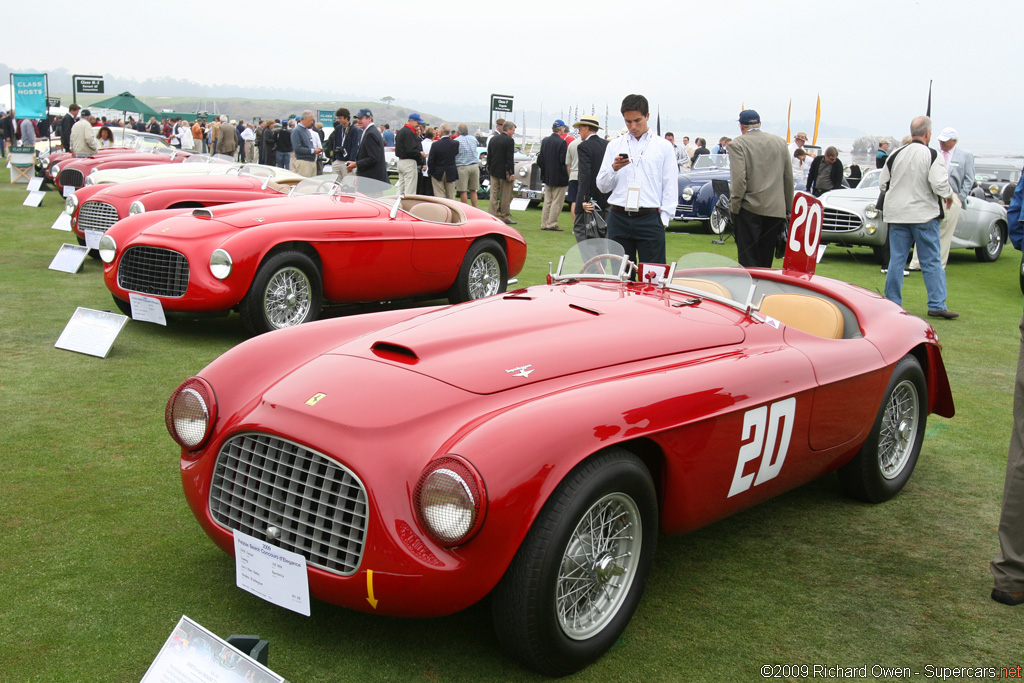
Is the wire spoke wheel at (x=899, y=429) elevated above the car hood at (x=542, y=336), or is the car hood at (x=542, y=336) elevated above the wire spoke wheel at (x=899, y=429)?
the car hood at (x=542, y=336)

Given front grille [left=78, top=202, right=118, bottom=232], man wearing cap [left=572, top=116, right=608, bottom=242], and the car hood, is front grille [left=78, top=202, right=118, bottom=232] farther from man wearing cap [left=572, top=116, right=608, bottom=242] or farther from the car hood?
the car hood

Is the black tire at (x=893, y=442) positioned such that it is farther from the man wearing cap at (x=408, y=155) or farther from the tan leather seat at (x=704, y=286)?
the man wearing cap at (x=408, y=155)

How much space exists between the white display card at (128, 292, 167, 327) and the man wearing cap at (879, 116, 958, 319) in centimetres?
639

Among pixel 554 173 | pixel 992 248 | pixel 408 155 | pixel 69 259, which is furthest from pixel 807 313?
pixel 992 248

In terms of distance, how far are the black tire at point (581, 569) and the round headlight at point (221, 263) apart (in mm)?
4160

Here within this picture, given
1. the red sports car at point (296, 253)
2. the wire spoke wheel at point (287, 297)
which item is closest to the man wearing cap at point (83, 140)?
the red sports car at point (296, 253)

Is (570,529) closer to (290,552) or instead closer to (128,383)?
(290,552)

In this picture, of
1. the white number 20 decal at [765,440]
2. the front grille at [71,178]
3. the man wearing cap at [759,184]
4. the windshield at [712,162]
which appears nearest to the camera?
the white number 20 decal at [765,440]

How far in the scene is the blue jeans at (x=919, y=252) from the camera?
7.88 metres

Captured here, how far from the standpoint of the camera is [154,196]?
8.52 m

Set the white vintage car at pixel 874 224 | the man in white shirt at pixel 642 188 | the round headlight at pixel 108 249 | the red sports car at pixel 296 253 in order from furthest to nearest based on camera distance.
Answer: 1. the white vintage car at pixel 874 224
2. the round headlight at pixel 108 249
3. the man in white shirt at pixel 642 188
4. the red sports car at pixel 296 253

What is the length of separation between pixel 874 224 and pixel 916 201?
4124 mm

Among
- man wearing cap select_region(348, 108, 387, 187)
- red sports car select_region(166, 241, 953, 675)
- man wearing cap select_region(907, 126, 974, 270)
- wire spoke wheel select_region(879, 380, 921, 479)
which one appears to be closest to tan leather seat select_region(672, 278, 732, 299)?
red sports car select_region(166, 241, 953, 675)

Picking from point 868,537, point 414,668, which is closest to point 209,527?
point 414,668
